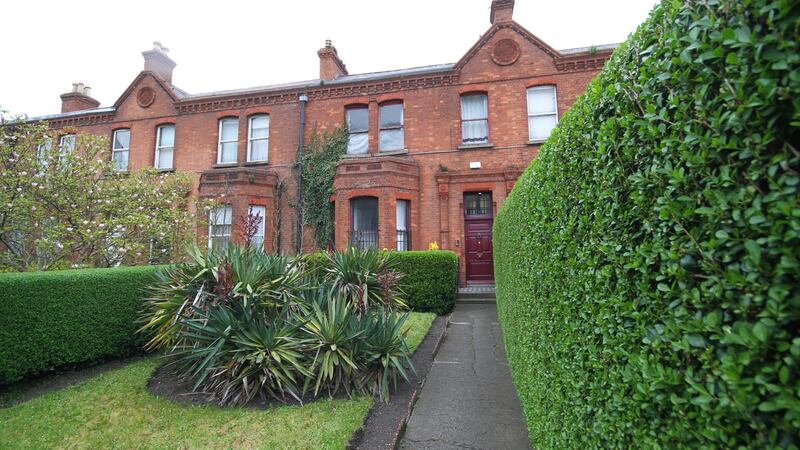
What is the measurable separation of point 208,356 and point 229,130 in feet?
48.3

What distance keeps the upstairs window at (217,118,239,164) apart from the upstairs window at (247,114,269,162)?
0.65 meters

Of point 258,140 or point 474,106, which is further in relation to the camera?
point 258,140

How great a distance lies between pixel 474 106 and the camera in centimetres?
1503

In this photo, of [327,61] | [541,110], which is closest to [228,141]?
[327,61]

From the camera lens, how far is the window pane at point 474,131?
14.9 metres

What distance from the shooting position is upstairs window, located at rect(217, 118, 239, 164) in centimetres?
1658

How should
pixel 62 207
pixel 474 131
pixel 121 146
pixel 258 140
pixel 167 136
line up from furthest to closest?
pixel 121 146
pixel 167 136
pixel 258 140
pixel 474 131
pixel 62 207

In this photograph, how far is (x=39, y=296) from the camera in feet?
17.5

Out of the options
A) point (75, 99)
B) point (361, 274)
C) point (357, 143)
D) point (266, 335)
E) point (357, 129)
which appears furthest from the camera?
point (75, 99)

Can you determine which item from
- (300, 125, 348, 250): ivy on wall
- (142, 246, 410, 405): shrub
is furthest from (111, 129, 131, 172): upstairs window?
(142, 246, 410, 405): shrub

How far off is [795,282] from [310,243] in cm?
1500

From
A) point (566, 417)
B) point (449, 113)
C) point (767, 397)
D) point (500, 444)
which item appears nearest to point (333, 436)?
point (500, 444)

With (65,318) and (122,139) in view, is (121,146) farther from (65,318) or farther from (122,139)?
(65,318)

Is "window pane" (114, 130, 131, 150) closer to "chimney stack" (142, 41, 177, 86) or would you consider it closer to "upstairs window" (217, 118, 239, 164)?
"chimney stack" (142, 41, 177, 86)
